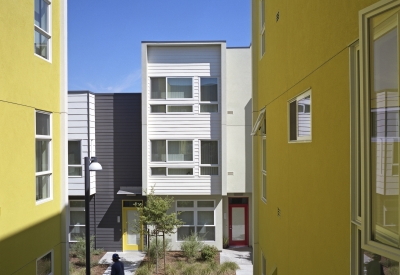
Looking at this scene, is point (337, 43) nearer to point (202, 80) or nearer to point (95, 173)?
point (202, 80)

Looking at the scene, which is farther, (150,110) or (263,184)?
(150,110)

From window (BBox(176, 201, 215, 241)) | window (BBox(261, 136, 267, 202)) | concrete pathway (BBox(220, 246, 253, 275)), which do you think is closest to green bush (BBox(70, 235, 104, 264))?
window (BBox(176, 201, 215, 241))

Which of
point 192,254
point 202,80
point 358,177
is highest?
point 202,80

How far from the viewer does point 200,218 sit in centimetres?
1720

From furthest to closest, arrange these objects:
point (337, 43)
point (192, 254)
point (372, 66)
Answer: point (192, 254)
point (337, 43)
point (372, 66)

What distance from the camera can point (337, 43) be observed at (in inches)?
151

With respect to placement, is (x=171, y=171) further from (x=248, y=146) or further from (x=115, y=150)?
(x=248, y=146)

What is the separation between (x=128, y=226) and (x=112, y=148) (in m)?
3.63

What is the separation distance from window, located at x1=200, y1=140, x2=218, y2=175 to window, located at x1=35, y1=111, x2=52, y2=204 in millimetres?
8973

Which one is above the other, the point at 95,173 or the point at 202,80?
the point at 202,80

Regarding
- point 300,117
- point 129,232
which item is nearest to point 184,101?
point 129,232

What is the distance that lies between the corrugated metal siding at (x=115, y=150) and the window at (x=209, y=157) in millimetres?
2885

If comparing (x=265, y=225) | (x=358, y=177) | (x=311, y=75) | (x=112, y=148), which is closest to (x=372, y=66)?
(x=358, y=177)

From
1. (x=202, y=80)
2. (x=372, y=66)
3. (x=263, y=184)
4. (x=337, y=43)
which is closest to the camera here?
(x=372, y=66)
